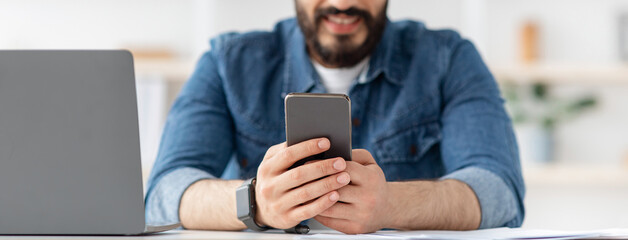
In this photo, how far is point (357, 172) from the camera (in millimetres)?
941

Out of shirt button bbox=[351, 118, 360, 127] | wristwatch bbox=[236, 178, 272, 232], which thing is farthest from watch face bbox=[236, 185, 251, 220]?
shirt button bbox=[351, 118, 360, 127]

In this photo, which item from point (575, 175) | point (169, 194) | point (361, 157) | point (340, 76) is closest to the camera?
point (361, 157)

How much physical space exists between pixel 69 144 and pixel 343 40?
0.84m

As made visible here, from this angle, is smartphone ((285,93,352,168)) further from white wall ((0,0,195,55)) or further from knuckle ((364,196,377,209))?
white wall ((0,0,195,55))

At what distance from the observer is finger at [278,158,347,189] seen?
35.6 inches

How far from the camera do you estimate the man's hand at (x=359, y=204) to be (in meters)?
0.94

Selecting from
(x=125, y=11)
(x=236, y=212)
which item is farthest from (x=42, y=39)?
(x=236, y=212)

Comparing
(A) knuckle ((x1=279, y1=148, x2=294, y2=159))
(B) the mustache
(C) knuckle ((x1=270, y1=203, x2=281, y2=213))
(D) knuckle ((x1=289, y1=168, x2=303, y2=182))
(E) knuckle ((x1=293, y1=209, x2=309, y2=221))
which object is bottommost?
(E) knuckle ((x1=293, y1=209, x2=309, y2=221))

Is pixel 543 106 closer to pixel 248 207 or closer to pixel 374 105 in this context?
pixel 374 105

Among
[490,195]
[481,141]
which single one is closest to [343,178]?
[490,195]

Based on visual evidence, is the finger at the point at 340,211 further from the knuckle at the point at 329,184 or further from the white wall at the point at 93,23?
the white wall at the point at 93,23

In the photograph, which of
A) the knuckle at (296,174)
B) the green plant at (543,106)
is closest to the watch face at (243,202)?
the knuckle at (296,174)

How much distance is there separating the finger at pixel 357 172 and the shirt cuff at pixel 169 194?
1.32ft

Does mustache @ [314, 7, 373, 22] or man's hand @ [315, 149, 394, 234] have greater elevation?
mustache @ [314, 7, 373, 22]
